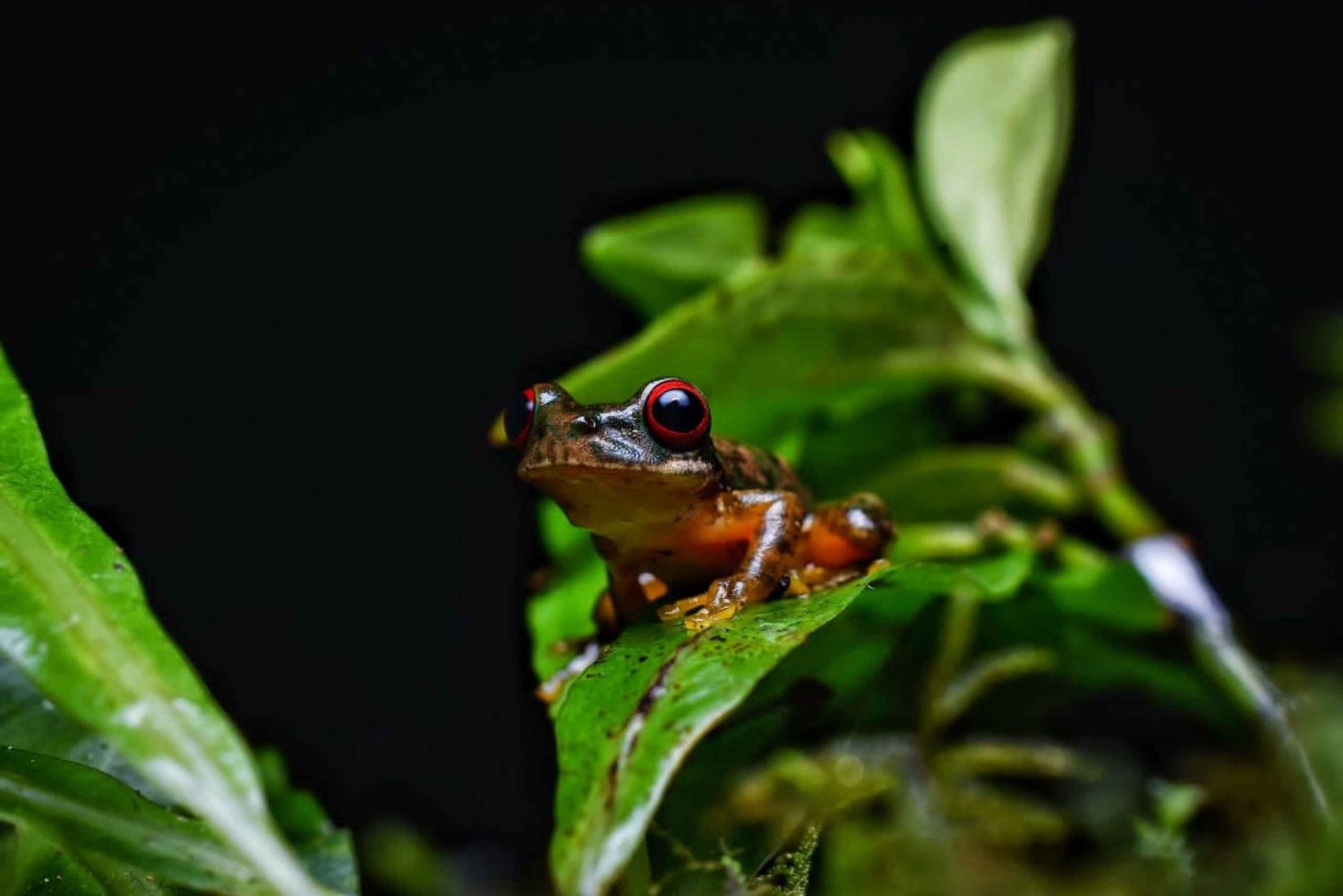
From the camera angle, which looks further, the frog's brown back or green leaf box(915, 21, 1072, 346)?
green leaf box(915, 21, 1072, 346)

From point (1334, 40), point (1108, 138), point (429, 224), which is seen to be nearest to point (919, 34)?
point (1108, 138)

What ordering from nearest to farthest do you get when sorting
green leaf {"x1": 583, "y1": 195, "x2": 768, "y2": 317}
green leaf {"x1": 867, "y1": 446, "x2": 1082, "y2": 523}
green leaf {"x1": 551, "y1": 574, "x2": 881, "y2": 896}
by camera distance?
green leaf {"x1": 551, "y1": 574, "x2": 881, "y2": 896} < green leaf {"x1": 867, "y1": 446, "x2": 1082, "y2": 523} < green leaf {"x1": 583, "y1": 195, "x2": 768, "y2": 317}

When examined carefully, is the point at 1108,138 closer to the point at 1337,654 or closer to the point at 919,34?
the point at 919,34

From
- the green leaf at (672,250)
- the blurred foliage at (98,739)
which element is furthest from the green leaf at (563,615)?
the green leaf at (672,250)

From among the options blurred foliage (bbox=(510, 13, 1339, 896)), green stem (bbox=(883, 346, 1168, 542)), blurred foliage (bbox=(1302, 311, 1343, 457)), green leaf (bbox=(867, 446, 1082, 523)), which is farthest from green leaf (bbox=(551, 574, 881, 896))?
blurred foliage (bbox=(1302, 311, 1343, 457))

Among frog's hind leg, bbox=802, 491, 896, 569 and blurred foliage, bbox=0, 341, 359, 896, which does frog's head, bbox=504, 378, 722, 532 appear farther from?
blurred foliage, bbox=0, 341, 359, 896

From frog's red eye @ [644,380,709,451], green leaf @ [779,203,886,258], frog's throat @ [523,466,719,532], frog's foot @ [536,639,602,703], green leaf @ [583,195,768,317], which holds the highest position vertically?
green leaf @ [583,195,768,317]

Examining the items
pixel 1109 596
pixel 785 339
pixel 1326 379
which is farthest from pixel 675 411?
pixel 1326 379
